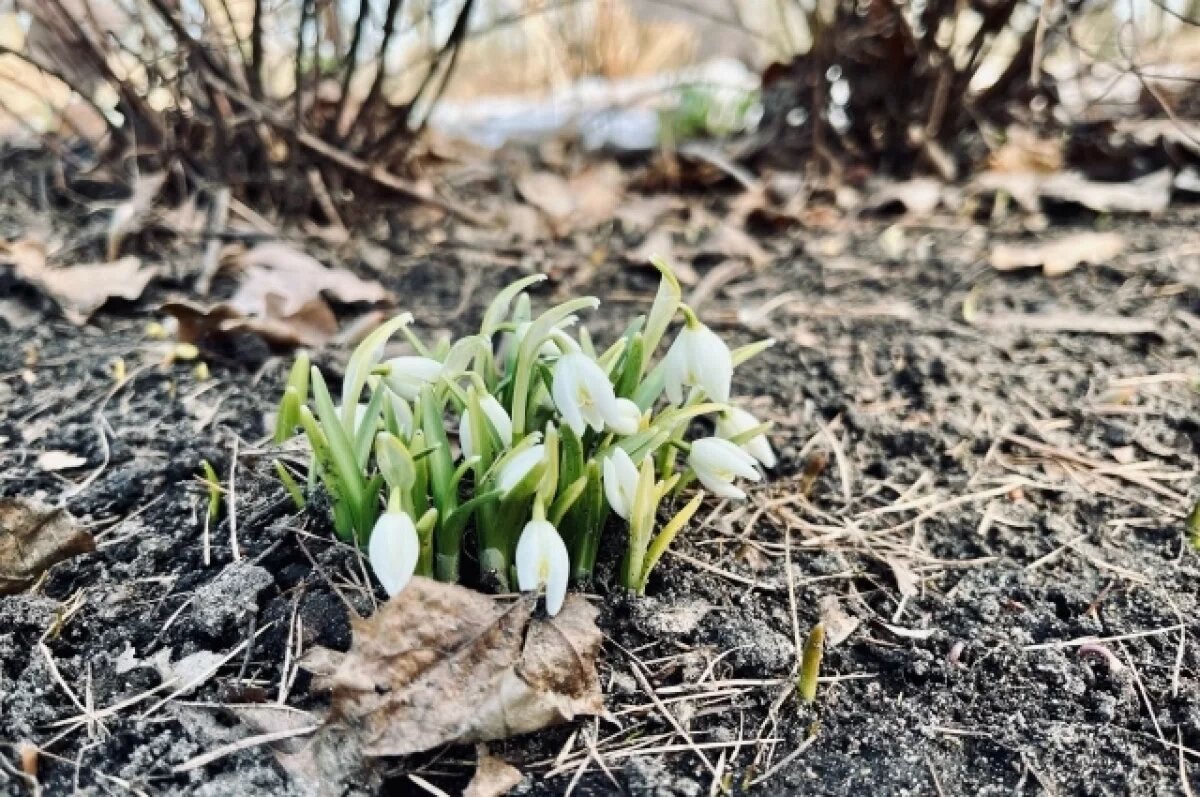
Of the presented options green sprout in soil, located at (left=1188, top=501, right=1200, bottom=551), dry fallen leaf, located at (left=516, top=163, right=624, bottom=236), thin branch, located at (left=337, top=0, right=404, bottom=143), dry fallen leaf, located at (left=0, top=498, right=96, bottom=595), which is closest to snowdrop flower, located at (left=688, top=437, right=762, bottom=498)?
green sprout in soil, located at (left=1188, top=501, right=1200, bottom=551)

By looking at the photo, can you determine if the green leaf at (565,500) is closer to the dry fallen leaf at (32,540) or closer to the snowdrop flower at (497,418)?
the snowdrop flower at (497,418)

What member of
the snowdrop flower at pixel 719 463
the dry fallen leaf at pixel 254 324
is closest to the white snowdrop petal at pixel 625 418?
the snowdrop flower at pixel 719 463

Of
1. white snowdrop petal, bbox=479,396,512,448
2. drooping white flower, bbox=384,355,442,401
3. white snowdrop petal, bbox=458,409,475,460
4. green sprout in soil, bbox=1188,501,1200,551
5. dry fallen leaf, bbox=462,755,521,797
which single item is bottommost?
green sprout in soil, bbox=1188,501,1200,551

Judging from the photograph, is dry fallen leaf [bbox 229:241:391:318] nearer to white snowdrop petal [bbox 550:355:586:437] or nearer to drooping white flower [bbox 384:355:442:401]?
drooping white flower [bbox 384:355:442:401]

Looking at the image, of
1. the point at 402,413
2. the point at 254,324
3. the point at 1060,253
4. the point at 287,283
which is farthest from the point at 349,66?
the point at 1060,253

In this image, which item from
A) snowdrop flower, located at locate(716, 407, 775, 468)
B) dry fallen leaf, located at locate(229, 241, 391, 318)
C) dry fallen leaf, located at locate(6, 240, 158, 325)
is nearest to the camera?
snowdrop flower, located at locate(716, 407, 775, 468)

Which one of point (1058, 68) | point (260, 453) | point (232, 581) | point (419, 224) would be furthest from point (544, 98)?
point (232, 581)

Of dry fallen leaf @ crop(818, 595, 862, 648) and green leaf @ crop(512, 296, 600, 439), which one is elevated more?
green leaf @ crop(512, 296, 600, 439)

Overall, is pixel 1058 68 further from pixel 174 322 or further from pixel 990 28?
pixel 174 322
